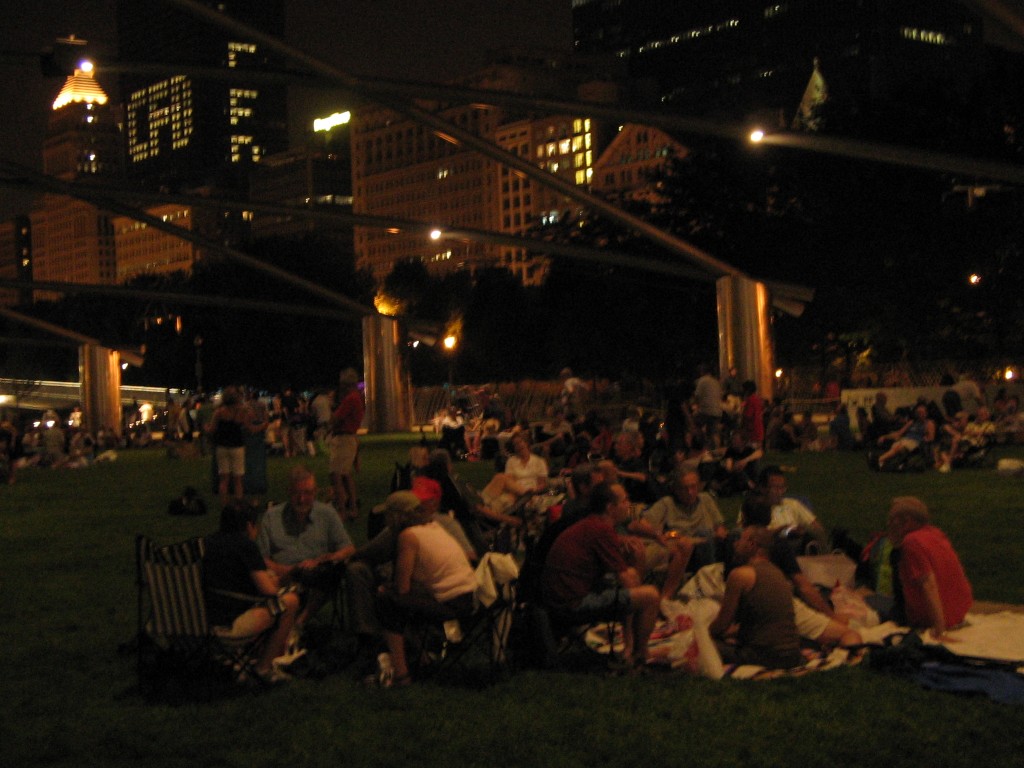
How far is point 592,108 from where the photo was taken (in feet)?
46.9

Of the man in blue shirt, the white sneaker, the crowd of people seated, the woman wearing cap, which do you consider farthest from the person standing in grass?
the woman wearing cap

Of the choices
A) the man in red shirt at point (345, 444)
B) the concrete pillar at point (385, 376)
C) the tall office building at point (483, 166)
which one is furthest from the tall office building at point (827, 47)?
the man in red shirt at point (345, 444)

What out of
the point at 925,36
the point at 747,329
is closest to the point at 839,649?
the point at 747,329

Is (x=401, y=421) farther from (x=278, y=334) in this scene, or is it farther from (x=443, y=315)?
(x=443, y=315)

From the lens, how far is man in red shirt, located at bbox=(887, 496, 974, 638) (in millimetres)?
8344

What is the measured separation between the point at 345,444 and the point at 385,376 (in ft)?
88.9

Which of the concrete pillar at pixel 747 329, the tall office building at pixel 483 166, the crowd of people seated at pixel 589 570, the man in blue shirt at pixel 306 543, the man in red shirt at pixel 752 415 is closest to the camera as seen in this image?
the crowd of people seated at pixel 589 570

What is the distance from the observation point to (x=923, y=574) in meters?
8.39

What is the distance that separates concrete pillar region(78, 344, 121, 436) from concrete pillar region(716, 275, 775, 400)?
77.8 ft

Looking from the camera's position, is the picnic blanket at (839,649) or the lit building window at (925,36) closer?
the picnic blanket at (839,649)

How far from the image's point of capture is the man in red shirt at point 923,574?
834cm

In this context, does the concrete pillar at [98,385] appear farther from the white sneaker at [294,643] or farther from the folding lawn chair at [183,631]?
the folding lawn chair at [183,631]

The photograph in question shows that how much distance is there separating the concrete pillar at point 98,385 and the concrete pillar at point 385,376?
8460 millimetres

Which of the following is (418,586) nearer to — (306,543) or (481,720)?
(481,720)
